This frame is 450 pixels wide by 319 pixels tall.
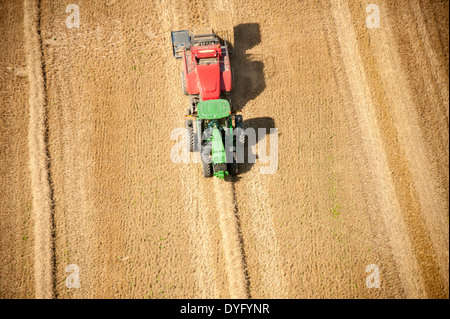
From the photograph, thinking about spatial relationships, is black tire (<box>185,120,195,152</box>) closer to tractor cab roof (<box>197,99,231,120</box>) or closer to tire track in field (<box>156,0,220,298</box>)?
tire track in field (<box>156,0,220,298</box>)

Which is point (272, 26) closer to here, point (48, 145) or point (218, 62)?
point (218, 62)

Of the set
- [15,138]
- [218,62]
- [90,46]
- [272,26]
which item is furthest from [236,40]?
[15,138]

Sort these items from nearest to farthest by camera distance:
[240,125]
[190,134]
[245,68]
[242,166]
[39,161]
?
1. [190,134]
2. [240,125]
3. [39,161]
4. [242,166]
5. [245,68]

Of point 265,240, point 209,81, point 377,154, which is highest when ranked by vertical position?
point 209,81

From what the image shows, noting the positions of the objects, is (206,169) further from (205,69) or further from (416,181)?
(416,181)

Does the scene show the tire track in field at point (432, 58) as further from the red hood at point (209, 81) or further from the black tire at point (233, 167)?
the red hood at point (209, 81)

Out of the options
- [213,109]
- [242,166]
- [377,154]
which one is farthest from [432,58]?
[213,109]

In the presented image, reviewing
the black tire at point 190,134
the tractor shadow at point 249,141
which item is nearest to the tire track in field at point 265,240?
the tractor shadow at point 249,141
